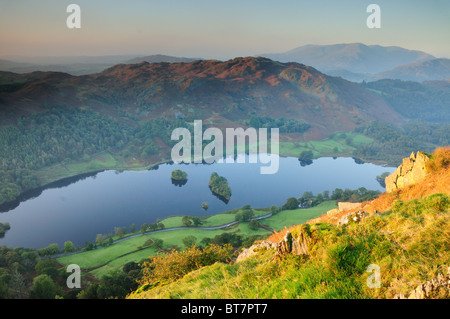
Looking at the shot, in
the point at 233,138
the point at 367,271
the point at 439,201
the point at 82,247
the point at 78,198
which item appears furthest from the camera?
the point at 233,138

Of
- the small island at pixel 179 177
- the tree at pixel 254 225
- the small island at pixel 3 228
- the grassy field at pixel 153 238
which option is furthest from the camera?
the small island at pixel 179 177

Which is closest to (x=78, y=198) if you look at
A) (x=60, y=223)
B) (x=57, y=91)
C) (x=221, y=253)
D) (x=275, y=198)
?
(x=60, y=223)

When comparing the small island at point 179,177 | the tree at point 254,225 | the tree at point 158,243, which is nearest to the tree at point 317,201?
the tree at point 254,225

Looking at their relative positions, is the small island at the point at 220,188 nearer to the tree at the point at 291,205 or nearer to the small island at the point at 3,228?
the tree at the point at 291,205

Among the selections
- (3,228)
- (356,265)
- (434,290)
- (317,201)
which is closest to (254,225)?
(317,201)

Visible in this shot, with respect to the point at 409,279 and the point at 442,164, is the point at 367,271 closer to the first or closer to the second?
the point at 409,279

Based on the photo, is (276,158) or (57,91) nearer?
(276,158)
